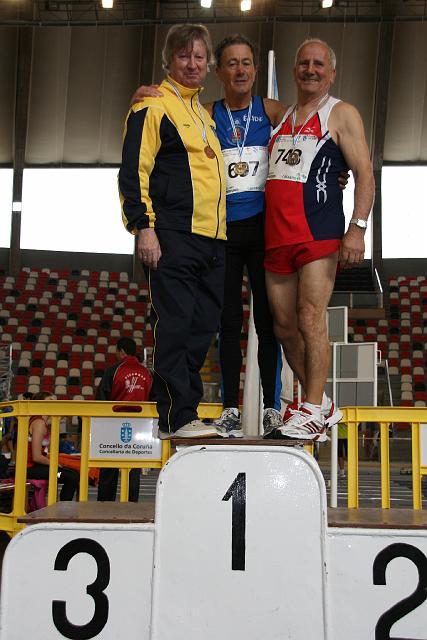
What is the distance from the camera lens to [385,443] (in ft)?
12.4

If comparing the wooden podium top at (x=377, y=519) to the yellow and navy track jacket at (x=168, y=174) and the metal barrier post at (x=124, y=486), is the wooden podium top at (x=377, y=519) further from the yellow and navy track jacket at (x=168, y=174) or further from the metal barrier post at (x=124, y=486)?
the metal barrier post at (x=124, y=486)

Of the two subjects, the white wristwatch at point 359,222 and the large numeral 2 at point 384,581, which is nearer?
the large numeral 2 at point 384,581

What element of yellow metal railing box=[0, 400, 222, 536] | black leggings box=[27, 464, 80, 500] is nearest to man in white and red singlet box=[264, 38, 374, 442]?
yellow metal railing box=[0, 400, 222, 536]

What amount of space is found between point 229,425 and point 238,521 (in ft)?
2.67

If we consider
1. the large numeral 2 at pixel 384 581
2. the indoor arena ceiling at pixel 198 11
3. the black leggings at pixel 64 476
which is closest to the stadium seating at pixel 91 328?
the indoor arena ceiling at pixel 198 11

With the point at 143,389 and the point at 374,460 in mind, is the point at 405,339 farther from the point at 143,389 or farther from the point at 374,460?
the point at 143,389

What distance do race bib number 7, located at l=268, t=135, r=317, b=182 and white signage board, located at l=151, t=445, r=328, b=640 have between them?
4.01 ft

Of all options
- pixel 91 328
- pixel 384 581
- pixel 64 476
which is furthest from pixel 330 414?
pixel 91 328

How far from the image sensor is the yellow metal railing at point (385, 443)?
3.60 m

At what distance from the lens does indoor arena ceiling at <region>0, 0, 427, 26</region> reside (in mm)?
17516

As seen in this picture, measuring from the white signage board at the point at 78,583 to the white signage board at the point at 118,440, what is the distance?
2.18m

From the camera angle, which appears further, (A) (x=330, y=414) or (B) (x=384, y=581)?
(A) (x=330, y=414)

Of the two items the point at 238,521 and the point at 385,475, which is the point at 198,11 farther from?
the point at 238,521

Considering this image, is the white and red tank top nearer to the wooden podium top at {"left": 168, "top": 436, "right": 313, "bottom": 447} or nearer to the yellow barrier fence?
the wooden podium top at {"left": 168, "top": 436, "right": 313, "bottom": 447}
